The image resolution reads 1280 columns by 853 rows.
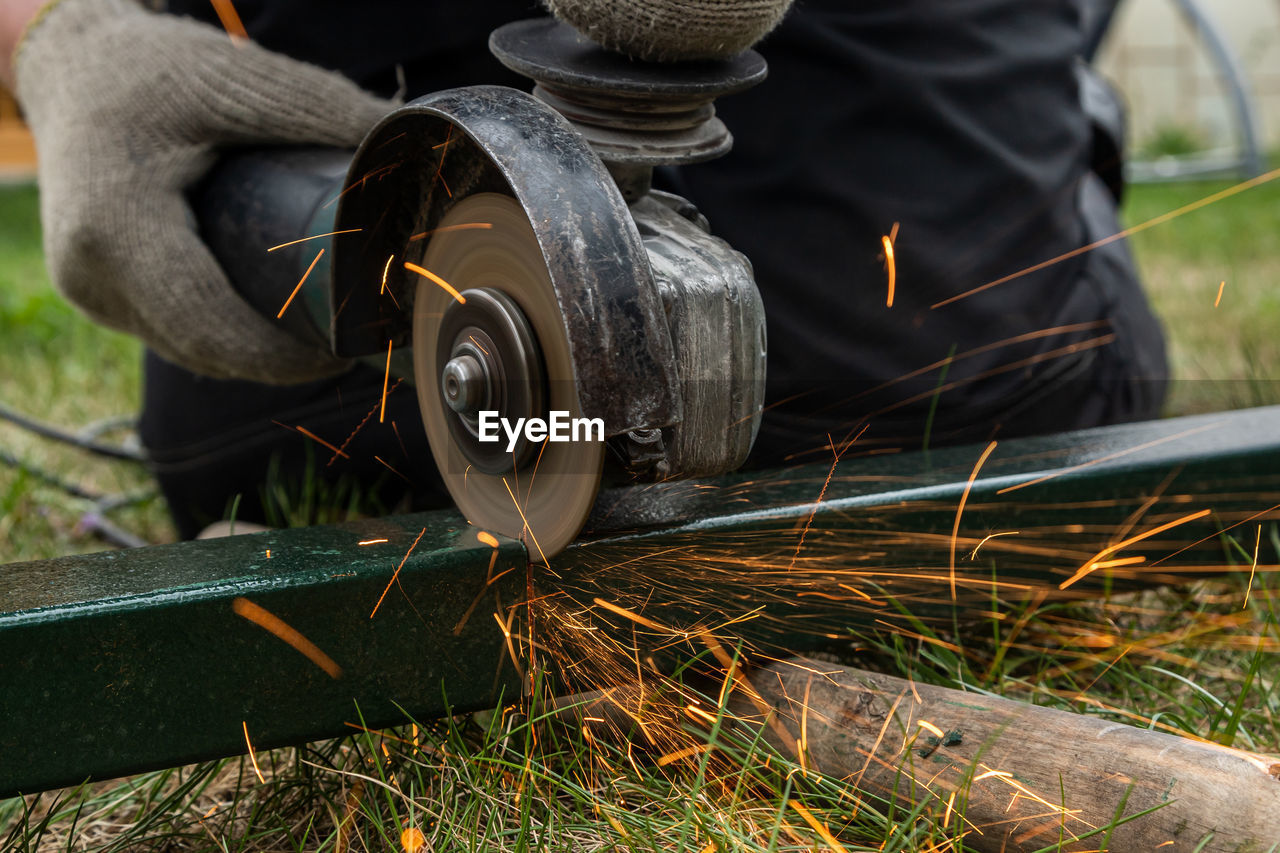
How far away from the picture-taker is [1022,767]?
967 mm

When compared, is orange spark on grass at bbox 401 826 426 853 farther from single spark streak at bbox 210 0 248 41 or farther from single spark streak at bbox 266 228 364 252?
single spark streak at bbox 210 0 248 41

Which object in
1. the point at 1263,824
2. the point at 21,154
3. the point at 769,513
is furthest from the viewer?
the point at 21,154

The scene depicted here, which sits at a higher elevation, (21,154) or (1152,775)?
(1152,775)

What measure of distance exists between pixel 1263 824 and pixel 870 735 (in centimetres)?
31

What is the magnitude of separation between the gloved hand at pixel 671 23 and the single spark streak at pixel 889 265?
2.47ft

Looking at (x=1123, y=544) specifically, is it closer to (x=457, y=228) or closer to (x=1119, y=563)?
(x=1119, y=563)

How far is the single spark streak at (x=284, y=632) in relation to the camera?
0.97 metres

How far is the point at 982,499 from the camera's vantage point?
51.0 inches

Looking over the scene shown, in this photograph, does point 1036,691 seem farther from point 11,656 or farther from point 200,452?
point 200,452

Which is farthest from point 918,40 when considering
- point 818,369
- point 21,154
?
point 21,154

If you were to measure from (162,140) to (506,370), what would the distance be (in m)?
0.77

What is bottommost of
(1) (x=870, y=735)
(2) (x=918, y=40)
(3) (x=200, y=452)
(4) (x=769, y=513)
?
(3) (x=200, y=452)

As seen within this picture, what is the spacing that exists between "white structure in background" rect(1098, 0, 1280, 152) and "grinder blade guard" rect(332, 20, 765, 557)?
30.3 ft

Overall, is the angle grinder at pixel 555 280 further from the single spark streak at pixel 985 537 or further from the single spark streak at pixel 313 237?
the single spark streak at pixel 985 537
